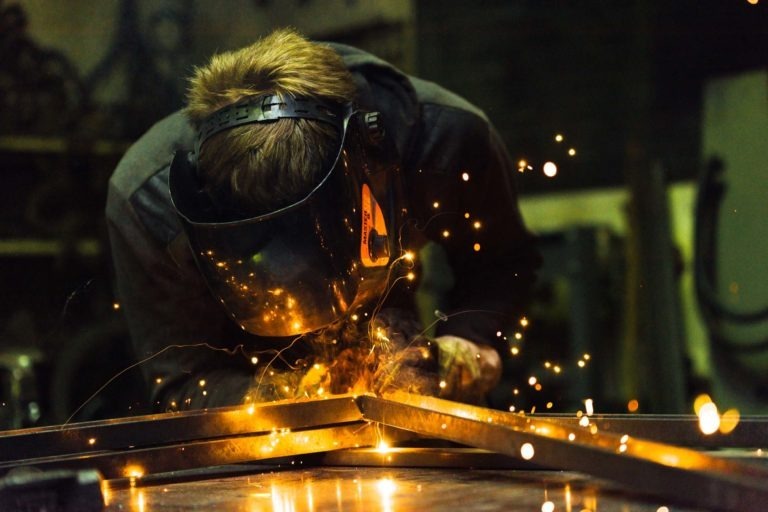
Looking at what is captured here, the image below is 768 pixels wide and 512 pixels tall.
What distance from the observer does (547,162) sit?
3.55m

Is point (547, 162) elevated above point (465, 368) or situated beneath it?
elevated above

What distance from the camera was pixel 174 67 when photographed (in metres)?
2.83

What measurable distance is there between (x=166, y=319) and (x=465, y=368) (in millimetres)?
545

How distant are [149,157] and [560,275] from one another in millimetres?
1933

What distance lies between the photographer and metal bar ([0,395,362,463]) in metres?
1.29

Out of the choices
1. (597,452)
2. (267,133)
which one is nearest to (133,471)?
(267,133)

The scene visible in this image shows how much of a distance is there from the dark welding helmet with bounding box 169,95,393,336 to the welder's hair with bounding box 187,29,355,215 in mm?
19

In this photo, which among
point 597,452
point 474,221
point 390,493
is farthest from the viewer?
point 474,221

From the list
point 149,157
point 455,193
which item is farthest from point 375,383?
point 149,157

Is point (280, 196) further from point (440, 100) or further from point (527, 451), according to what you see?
point (440, 100)

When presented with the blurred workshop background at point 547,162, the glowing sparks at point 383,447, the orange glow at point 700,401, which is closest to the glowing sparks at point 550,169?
the blurred workshop background at point 547,162

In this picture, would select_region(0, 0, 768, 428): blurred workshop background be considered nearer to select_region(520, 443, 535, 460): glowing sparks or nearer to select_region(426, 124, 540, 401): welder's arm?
select_region(426, 124, 540, 401): welder's arm

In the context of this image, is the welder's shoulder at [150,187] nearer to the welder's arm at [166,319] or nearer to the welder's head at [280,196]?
the welder's arm at [166,319]

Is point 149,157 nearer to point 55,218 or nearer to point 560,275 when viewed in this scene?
point 55,218
